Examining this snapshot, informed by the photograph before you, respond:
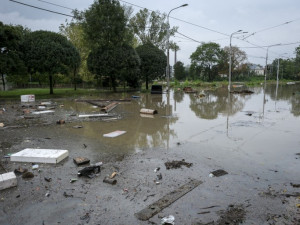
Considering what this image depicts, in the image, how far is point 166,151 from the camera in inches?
291

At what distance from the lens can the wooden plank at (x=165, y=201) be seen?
3961 mm

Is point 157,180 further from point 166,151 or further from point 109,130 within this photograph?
point 109,130

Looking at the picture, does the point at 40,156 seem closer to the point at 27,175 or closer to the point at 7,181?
the point at 27,175

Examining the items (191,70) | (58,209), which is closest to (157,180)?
(58,209)

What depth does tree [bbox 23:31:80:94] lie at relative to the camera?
23.5 m

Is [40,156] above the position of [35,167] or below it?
above

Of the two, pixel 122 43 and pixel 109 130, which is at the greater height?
pixel 122 43

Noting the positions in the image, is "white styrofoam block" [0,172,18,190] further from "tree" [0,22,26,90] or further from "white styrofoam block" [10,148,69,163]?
"tree" [0,22,26,90]

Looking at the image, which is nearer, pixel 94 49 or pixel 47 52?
pixel 47 52

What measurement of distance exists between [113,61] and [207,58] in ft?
133

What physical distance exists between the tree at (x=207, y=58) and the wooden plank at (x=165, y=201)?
201 feet

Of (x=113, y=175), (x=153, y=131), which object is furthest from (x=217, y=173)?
(x=153, y=131)

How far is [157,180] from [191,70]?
62.2 metres

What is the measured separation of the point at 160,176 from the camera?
5.43m
